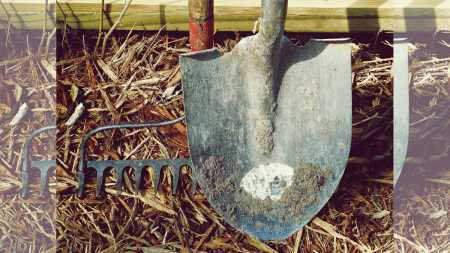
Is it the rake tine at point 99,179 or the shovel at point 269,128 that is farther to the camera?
the rake tine at point 99,179

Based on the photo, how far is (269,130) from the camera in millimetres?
1256

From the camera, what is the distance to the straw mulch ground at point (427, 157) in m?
1.45

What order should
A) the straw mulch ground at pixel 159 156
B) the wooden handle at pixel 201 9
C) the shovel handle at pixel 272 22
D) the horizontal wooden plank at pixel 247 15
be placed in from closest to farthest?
1. the shovel handle at pixel 272 22
2. the wooden handle at pixel 201 9
3. the straw mulch ground at pixel 159 156
4. the horizontal wooden plank at pixel 247 15

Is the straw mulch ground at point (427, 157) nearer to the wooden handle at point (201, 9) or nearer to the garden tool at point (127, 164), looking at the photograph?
the garden tool at point (127, 164)

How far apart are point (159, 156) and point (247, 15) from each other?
2.59ft

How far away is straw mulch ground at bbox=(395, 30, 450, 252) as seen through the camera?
1452mm

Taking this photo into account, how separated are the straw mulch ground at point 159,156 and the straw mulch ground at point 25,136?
0.18 ft

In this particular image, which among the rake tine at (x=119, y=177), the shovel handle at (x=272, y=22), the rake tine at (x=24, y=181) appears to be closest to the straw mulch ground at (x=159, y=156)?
the rake tine at (x=119, y=177)

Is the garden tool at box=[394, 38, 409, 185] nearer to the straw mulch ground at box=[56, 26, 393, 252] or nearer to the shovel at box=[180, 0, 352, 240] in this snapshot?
the straw mulch ground at box=[56, 26, 393, 252]

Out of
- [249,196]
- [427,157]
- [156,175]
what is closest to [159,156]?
[156,175]

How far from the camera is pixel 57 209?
1.47 meters

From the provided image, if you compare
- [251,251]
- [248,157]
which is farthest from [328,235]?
[248,157]

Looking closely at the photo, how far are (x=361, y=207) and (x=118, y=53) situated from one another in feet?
4.49

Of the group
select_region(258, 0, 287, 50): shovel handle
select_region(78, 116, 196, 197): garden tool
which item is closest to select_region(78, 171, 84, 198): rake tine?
select_region(78, 116, 196, 197): garden tool
